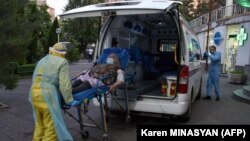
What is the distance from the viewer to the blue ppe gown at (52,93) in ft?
15.9

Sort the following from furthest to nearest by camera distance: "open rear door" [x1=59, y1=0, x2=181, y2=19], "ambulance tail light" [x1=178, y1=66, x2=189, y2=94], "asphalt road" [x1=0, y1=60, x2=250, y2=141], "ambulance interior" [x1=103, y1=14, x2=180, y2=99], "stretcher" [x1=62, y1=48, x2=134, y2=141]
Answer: "ambulance interior" [x1=103, y1=14, x2=180, y2=99] → "ambulance tail light" [x1=178, y1=66, x2=189, y2=94] → "asphalt road" [x1=0, y1=60, x2=250, y2=141] → "open rear door" [x1=59, y1=0, x2=181, y2=19] → "stretcher" [x1=62, y1=48, x2=134, y2=141]

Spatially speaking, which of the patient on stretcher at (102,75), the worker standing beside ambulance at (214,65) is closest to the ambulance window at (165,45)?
the worker standing beside ambulance at (214,65)

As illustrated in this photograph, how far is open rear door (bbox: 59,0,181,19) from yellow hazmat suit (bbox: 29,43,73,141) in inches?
60.0

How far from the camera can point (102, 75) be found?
6.05 m

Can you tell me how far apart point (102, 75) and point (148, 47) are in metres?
3.78

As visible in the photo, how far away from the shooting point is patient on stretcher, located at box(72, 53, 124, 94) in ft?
18.6

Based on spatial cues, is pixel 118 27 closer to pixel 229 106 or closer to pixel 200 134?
pixel 200 134

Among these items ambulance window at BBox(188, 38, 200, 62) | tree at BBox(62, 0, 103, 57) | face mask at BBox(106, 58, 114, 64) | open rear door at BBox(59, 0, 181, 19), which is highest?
tree at BBox(62, 0, 103, 57)

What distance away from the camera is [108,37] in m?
7.41

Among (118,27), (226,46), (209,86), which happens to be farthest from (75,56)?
(118,27)

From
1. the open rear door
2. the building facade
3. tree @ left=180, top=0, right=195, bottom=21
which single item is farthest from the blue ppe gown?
tree @ left=180, top=0, right=195, bottom=21

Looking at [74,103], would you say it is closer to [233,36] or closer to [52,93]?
[52,93]

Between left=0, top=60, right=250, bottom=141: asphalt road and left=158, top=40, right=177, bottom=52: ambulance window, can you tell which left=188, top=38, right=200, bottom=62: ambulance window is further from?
left=0, top=60, right=250, bottom=141: asphalt road

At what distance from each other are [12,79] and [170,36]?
452 cm
